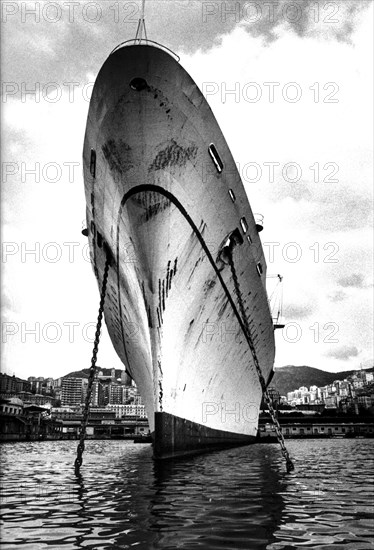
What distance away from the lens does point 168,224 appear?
1039cm

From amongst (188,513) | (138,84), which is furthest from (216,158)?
(188,513)

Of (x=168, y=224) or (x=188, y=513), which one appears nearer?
(x=188, y=513)

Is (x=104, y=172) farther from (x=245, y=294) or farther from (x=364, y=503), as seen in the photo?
(x=364, y=503)

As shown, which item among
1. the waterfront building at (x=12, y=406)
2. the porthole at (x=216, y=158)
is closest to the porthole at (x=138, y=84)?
the porthole at (x=216, y=158)

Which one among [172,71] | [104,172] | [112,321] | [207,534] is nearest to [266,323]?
[112,321]

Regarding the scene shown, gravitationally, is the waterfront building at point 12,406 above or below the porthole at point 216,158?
below

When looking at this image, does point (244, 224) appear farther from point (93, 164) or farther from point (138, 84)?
point (138, 84)

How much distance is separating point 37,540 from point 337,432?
7407 centimetres

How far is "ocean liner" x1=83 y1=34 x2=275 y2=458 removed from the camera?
30.8ft

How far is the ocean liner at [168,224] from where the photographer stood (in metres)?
9.38

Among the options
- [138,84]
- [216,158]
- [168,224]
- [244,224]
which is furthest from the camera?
[244,224]

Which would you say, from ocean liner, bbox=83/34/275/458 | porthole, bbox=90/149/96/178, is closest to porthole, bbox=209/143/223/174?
ocean liner, bbox=83/34/275/458

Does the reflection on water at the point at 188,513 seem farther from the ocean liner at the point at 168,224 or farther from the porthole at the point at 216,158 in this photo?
the porthole at the point at 216,158

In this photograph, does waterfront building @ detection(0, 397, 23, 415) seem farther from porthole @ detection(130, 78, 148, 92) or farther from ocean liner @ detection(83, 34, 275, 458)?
porthole @ detection(130, 78, 148, 92)
